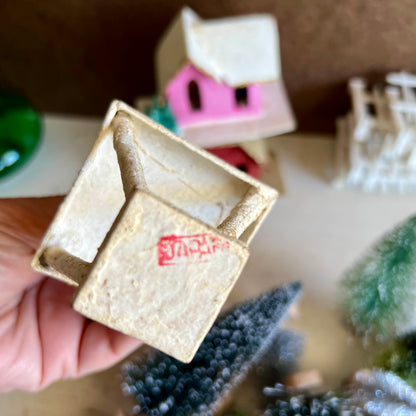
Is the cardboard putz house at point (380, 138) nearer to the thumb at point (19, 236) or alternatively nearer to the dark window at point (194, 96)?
the dark window at point (194, 96)

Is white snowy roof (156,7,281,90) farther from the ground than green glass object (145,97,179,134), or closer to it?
farther from the ground

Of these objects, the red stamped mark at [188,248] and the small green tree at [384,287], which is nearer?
the red stamped mark at [188,248]

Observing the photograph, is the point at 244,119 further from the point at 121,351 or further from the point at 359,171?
the point at 121,351

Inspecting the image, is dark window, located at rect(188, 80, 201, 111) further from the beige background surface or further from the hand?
the hand

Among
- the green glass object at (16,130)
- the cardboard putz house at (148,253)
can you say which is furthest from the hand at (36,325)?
the green glass object at (16,130)

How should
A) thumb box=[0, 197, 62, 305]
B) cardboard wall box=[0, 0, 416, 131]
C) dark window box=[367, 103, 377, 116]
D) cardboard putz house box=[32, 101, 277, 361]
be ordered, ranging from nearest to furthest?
cardboard putz house box=[32, 101, 277, 361], thumb box=[0, 197, 62, 305], cardboard wall box=[0, 0, 416, 131], dark window box=[367, 103, 377, 116]

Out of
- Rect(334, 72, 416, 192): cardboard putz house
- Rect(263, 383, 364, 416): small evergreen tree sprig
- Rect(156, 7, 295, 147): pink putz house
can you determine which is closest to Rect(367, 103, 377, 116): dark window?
Rect(334, 72, 416, 192): cardboard putz house

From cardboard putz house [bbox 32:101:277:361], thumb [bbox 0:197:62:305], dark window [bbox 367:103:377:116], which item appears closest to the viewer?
cardboard putz house [bbox 32:101:277:361]

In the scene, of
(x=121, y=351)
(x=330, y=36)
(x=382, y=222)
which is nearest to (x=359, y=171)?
(x=382, y=222)
